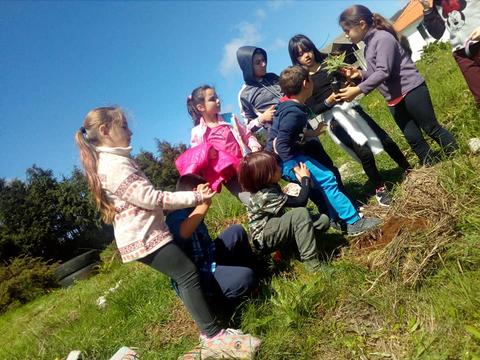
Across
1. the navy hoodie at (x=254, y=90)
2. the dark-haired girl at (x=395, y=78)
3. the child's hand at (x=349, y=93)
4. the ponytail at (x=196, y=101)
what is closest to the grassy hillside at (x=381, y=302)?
the dark-haired girl at (x=395, y=78)

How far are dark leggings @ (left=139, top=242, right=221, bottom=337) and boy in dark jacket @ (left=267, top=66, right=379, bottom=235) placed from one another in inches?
57.1

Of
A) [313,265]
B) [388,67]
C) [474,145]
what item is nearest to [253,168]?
[313,265]

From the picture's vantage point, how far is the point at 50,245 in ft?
76.0

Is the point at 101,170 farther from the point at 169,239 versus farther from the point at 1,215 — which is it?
the point at 1,215

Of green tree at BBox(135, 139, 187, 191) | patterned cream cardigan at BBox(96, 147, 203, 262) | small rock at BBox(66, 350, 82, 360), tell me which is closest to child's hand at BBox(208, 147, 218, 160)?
patterned cream cardigan at BBox(96, 147, 203, 262)

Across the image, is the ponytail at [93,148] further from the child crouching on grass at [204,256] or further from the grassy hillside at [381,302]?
the grassy hillside at [381,302]

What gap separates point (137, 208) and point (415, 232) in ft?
6.52

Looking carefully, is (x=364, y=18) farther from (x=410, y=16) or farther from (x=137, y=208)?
(x=410, y=16)

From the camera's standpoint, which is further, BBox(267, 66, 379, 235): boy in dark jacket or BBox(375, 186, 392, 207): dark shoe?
BBox(375, 186, 392, 207): dark shoe

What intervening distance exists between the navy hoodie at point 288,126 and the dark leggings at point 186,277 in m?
1.49

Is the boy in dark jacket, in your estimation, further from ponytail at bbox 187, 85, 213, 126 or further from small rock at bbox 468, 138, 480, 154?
small rock at bbox 468, 138, 480, 154

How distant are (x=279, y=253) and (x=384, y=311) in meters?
1.55

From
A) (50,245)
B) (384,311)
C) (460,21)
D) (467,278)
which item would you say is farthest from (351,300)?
(50,245)

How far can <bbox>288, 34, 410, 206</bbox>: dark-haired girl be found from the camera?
399 cm
